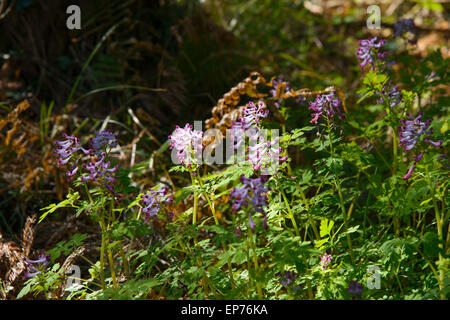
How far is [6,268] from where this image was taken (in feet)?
8.17

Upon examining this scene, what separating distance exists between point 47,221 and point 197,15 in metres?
2.59

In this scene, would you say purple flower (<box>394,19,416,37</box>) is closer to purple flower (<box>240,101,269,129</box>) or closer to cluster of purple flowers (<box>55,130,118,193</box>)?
purple flower (<box>240,101,269,129</box>)

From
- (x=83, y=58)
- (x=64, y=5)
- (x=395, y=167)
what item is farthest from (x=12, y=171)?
(x=395, y=167)

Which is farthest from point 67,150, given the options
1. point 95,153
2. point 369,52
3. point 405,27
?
point 405,27

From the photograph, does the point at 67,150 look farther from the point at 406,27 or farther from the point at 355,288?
the point at 406,27

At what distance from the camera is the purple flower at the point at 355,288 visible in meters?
1.86

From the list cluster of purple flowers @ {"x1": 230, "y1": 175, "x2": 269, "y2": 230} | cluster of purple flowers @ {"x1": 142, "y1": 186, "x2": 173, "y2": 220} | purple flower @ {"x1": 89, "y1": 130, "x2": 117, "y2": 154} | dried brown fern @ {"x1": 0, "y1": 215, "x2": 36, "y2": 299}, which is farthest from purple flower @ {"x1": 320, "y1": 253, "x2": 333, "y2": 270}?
dried brown fern @ {"x1": 0, "y1": 215, "x2": 36, "y2": 299}

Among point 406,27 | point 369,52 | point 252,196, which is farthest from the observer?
point 406,27

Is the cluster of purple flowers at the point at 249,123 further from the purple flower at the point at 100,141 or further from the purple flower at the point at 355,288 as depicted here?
the purple flower at the point at 355,288

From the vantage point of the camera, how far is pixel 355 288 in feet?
6.16

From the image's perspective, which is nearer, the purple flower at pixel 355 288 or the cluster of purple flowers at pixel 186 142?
the purple flower at pixel 355 288

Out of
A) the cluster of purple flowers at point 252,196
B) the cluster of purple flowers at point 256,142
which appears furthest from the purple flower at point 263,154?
the cluster of purple flowers at point 252,196

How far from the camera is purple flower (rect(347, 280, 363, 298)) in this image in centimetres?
186
